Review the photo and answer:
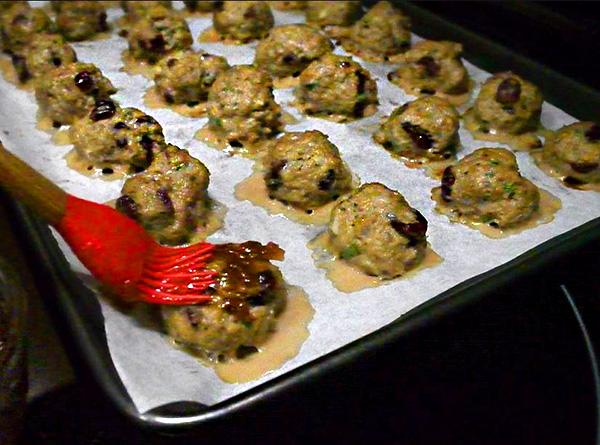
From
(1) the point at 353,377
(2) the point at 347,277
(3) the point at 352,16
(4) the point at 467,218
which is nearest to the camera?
(1) the point at 353,377

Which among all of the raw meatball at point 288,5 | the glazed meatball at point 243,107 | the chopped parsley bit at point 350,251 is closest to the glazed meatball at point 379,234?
the chopped parsley bit at point 350,251

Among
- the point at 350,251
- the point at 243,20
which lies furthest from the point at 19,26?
the point at 350,251

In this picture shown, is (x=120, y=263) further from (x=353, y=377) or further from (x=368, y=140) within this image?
(x=368, y=140)

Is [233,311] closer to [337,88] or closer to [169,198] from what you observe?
[169,198]

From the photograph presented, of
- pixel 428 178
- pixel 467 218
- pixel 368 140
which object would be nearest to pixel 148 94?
pixel 368 140

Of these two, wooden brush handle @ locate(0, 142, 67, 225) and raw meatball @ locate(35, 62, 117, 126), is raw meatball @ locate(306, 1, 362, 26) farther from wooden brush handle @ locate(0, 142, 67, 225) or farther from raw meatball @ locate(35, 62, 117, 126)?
wooden brush handle @ locate(0, 142, 67, 225)
